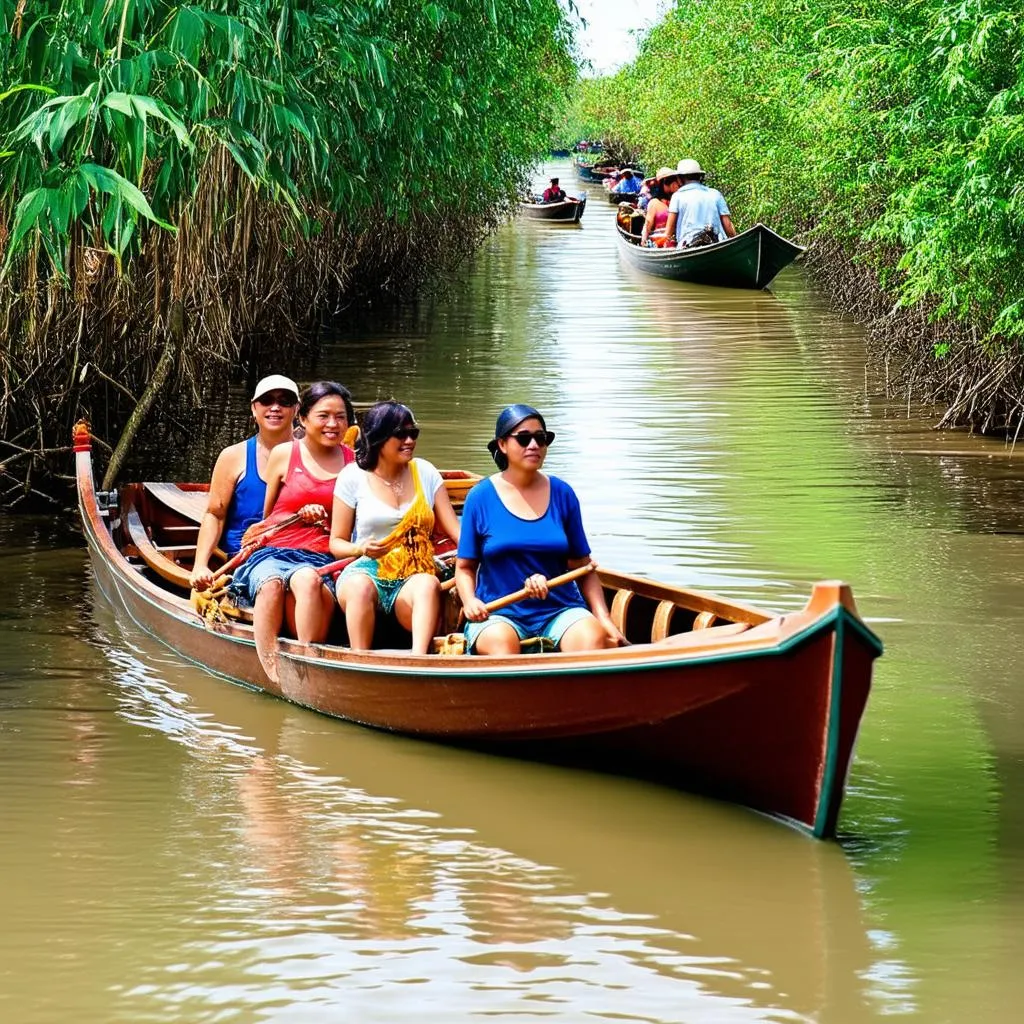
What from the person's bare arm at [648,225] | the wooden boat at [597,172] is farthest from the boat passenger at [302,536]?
the wooden boat at [597,172]

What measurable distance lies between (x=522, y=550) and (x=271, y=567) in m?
1.21

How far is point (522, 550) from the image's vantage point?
599 cm

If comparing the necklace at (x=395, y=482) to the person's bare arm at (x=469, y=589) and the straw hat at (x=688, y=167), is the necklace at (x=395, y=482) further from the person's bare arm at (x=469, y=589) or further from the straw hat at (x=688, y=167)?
the straw hat at (x=688, y=167)

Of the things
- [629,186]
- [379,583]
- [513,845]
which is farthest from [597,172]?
[513,845]

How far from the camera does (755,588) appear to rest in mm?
8273

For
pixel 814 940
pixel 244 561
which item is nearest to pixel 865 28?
pixel 244 561

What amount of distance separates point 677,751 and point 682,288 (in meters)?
19.4

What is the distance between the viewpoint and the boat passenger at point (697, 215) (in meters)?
23.6

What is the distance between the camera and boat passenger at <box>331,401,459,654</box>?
6324 mm

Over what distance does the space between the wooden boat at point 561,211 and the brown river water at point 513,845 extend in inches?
1216

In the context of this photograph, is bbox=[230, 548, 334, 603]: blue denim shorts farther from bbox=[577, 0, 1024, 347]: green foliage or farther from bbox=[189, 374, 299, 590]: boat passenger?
bbox=[577, 0, 1024, 347]: green foliage

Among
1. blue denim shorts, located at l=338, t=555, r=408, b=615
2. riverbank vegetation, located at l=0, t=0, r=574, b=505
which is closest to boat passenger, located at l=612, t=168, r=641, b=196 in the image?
riverbank vegetation, located at l=0, t=0, r=574, b=505

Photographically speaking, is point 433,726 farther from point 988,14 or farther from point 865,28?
point 865,28

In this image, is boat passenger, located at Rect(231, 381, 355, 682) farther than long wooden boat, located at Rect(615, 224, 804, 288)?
No
